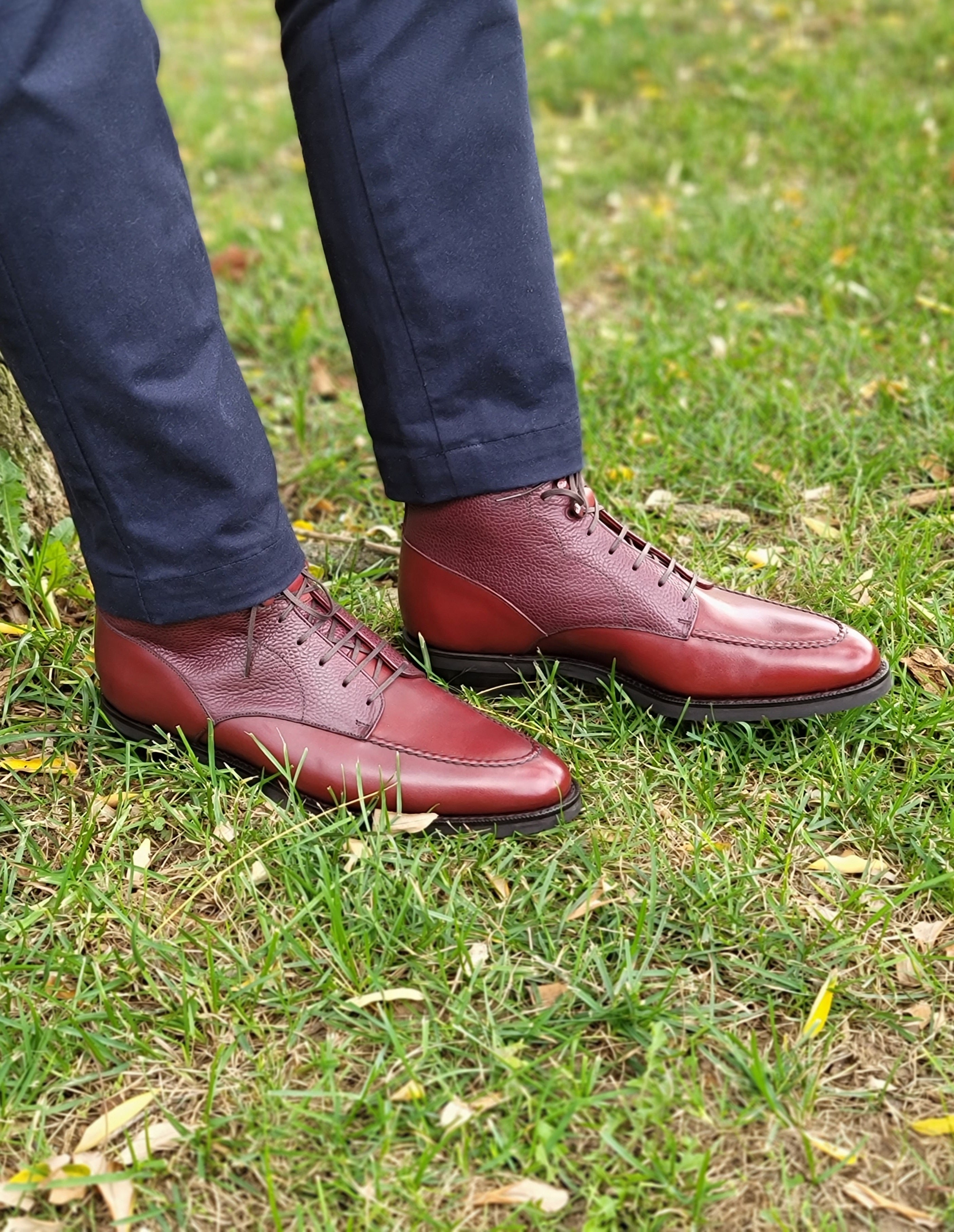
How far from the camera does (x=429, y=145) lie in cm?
141

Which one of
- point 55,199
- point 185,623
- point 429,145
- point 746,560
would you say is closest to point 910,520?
point 746,560

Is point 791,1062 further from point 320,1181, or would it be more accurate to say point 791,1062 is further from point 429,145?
point 429,145

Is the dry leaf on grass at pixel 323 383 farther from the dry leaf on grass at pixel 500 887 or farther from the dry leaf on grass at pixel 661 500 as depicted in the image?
the dry leaf on grass at pixel 500 887

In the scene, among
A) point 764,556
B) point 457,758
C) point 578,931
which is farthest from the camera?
point 764,556

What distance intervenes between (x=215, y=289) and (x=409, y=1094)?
0.99m

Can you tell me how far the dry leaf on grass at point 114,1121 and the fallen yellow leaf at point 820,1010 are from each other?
697mm

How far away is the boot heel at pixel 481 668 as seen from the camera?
5.49 ft

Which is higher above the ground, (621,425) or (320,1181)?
(621,425)

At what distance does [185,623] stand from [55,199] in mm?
528

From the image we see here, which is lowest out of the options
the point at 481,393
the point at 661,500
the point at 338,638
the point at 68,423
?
the point at 661,500

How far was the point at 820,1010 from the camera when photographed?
1218mm

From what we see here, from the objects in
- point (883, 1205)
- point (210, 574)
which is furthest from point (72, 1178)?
point (883, 1205)

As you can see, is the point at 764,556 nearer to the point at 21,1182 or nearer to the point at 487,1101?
the point at 487,1101

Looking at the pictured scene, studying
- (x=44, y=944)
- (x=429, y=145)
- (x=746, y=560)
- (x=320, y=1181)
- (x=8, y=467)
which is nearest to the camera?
(x=320, y=1181)
